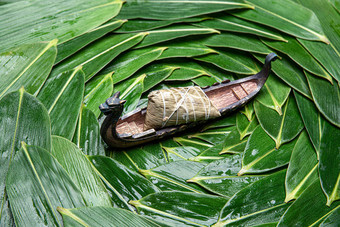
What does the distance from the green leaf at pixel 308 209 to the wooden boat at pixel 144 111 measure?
37 centimetres

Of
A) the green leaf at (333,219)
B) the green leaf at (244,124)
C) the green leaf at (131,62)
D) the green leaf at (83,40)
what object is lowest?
the green leaf at (333,219)

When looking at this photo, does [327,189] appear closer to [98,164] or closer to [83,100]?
[98,164]

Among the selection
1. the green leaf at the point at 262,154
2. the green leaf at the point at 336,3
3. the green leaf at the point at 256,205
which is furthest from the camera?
the green leaf at the point at 336,3

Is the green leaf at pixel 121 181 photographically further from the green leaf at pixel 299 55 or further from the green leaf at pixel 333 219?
the green leaf at pixel 299 55

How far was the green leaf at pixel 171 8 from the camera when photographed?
1.34m

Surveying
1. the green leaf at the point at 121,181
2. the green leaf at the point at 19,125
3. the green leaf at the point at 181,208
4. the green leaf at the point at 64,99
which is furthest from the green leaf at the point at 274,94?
the green leaf at the point at 19,125

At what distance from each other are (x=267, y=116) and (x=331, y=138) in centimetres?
22

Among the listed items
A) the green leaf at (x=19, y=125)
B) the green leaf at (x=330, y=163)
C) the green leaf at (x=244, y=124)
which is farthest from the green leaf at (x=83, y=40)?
the green leaf at (x=330, y=163)

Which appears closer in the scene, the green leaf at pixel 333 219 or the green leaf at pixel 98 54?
the green leaf at pixel 333 219

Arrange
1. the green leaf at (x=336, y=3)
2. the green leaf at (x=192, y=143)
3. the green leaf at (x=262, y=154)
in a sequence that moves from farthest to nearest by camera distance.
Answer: the green leaf at (x=336, y=3) < the green leaf at (x=192, y=143) < the green leaf at (x=262, y=154)

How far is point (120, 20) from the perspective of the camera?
130 cm

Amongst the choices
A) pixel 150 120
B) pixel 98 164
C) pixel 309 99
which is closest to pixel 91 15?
pixel 150 120

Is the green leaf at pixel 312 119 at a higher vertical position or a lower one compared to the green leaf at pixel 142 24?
lower

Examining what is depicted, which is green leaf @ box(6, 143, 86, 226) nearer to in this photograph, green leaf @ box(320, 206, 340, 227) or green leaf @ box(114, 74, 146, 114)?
green leaf @ box(114, 74, 146, 114)
